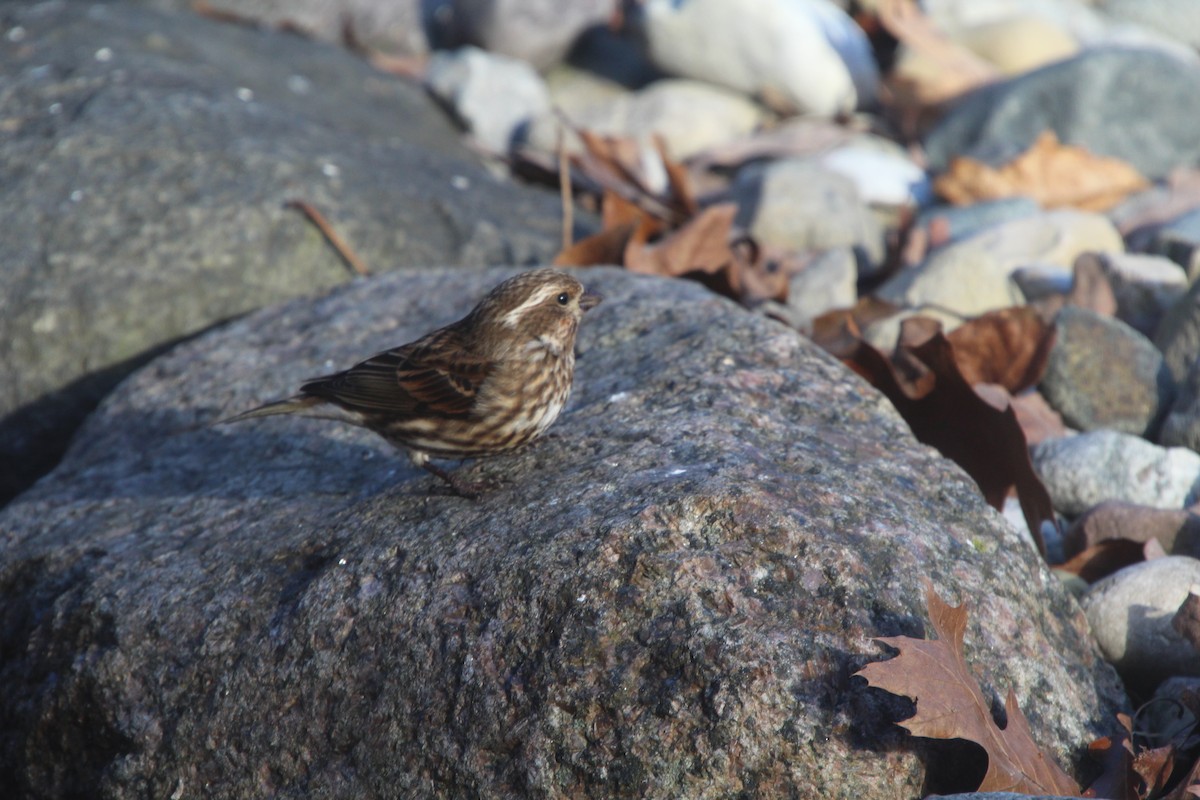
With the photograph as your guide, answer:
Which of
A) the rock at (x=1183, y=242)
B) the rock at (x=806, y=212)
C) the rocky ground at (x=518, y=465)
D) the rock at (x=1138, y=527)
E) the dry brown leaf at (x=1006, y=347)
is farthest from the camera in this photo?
the rock at (x=806, y=212)

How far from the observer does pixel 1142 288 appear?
6211 millimetres

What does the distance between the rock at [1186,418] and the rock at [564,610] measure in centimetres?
190

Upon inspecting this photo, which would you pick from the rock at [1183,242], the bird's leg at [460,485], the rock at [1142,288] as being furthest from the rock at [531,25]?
the bird's leg at [460,485]

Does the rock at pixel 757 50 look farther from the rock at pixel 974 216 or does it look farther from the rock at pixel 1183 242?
the rock at pixel 1183 242

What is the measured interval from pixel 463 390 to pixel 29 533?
62.7 inches

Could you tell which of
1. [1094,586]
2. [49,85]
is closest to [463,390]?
[1094,586]

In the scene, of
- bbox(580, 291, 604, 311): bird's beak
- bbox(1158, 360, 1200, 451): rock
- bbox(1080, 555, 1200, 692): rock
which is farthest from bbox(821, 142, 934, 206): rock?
bbox(1080, 555, 1200, 692): rock

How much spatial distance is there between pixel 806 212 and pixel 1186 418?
108 inches

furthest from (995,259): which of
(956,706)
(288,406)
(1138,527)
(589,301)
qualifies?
(956,706)

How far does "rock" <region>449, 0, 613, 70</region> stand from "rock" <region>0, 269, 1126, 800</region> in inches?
254

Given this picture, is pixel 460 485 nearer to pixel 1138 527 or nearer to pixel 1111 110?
pixel 1138 527

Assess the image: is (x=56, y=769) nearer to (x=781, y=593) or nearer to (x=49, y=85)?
(x=781, y=593)

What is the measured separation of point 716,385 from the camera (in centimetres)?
390

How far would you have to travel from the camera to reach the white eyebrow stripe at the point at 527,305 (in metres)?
4.15
